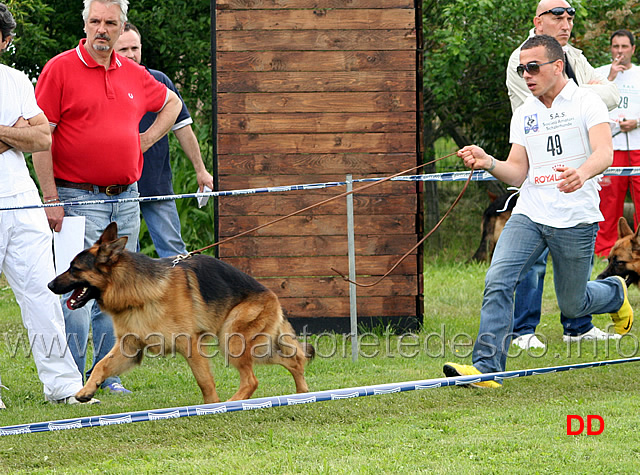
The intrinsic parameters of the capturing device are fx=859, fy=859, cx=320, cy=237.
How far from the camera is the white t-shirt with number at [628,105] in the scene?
863 centimetres

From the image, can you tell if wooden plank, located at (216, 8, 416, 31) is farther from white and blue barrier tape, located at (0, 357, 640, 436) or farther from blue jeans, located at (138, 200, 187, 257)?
white and blue barrier tape, located at (0, 357, 640, 436)

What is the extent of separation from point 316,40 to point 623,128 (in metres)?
3.43

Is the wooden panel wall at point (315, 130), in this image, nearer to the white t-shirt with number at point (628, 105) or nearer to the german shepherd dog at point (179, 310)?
the german shepherd dog at point (179, 310)

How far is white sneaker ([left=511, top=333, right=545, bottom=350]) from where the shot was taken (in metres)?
6.21

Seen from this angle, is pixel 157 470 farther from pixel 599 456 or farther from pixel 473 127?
pixel 473 127

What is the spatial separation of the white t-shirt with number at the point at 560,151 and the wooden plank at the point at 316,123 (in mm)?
2296

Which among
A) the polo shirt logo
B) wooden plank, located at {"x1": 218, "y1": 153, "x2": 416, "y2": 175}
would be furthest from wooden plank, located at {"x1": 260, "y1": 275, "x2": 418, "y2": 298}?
the polo shirt logo

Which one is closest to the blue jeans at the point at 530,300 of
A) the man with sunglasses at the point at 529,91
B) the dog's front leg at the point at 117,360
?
the man with sunglasses at the point at 529,91

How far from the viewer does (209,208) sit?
37.2ft

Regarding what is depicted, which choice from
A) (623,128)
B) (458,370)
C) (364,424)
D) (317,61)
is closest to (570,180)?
(458,370)

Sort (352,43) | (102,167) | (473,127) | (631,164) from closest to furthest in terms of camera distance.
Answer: (102,167) < (352,43) < (631,164) < (473,127)

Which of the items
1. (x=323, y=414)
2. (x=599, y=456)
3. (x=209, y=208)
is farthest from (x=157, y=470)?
(x=209, y=208)

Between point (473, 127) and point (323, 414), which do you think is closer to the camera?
point (323, 414)

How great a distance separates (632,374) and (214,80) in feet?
12.8
